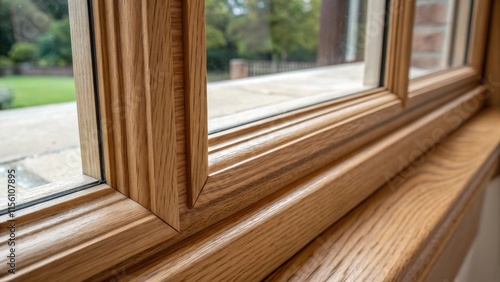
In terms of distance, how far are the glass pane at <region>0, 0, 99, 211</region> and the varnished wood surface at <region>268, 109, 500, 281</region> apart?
0.66 ft

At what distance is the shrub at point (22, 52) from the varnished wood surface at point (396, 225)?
0.31m

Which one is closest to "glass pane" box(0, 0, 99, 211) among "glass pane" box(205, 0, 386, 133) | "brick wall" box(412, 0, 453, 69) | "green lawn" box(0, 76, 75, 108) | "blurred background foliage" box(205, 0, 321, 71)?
"green lawn" box(0, 76, 75, 108)

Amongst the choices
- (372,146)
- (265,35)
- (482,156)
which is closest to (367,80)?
(372,146)

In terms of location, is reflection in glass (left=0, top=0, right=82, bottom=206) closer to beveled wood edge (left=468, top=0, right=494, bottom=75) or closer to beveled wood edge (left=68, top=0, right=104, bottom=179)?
beveled wood edge (left=68, top=0, right=104, bottom=179)

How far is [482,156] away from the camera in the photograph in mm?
697

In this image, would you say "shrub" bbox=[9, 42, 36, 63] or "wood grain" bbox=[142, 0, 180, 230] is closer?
"wood grain" bbox=[142, 0, 180, 230]

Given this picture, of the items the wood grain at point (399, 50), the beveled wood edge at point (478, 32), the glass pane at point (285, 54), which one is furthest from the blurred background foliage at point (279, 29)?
the beveled wood edge at point (478, 32)

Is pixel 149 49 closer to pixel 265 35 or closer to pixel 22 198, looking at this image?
pixel 22 198

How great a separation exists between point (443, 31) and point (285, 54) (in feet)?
1.28

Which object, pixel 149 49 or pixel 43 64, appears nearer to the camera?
pixel 149 49

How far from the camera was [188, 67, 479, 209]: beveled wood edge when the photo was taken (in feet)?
0.91

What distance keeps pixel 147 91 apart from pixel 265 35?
2.82 feet

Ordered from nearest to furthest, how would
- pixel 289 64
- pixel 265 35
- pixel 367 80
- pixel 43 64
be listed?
pixel 43 64, pixel 367 80, pixel 289 64, pixel 265 35

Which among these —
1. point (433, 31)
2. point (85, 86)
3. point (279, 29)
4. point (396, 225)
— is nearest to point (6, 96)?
point (85, 86)
